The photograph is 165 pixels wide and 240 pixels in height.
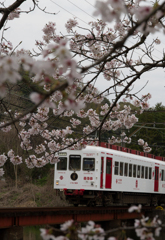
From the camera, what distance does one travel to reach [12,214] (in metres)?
11.4

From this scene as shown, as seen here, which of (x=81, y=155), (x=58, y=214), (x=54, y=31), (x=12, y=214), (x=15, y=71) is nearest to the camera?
(x=15, y=71)

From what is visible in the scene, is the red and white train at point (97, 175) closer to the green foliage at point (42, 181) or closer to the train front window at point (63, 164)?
the train front window at point (63, 164)

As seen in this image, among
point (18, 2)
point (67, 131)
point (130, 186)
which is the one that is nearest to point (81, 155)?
point (130, 186)

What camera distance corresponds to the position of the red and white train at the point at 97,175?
16109mm

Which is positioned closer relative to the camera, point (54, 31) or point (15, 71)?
point (15, 71)

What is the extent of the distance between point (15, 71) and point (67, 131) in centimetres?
798

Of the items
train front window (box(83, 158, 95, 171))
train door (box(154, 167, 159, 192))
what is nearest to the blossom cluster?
train front window (box(83, 158, 95, 171))

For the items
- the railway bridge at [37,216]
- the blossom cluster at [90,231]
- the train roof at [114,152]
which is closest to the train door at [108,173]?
the train roof at [114,152]

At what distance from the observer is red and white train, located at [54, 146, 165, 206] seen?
52.9 feet

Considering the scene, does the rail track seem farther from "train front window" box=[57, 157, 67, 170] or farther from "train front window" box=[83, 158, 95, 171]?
"train front window" box=[57, 157, 67, 170]

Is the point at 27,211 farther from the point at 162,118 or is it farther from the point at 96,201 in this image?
the point at 162,118

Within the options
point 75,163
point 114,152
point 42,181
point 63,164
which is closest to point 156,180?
point 114,152

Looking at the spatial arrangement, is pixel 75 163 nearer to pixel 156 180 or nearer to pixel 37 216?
pixel 37 216

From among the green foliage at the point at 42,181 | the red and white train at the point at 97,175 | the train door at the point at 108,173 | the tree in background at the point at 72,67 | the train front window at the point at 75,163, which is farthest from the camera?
the green foliage at the point at 42,181
